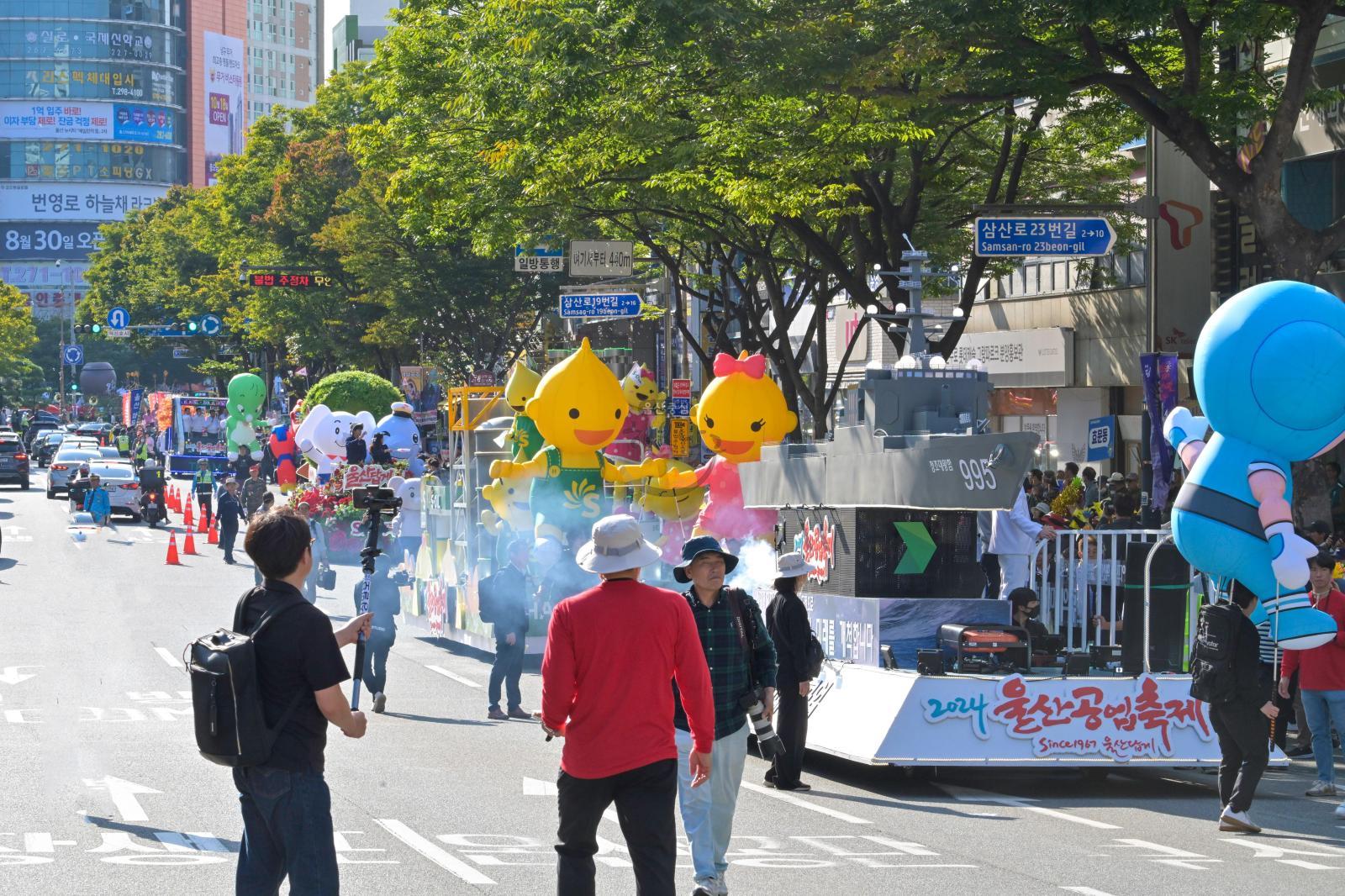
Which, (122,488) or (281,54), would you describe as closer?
(122,488)

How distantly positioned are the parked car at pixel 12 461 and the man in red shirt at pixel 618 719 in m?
59.6

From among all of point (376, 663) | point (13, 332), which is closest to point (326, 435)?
point (376, 663)

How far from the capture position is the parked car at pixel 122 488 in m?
46.0

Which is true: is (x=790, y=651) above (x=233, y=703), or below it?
below

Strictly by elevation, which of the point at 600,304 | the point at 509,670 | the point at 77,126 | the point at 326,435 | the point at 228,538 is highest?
the point at 77,126

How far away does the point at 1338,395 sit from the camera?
38.1 feet

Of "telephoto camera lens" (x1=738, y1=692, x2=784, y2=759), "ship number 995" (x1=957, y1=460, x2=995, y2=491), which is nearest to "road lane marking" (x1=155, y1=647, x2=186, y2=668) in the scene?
"ship number 995" (x1=957, y1=460, x2=995, y2=491)

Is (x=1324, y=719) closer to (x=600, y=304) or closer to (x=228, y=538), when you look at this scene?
(x=600, y=304)

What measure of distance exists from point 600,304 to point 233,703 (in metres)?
24.8

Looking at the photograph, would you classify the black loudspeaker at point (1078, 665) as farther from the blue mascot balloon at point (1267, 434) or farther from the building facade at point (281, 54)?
the building facade at point (281, 54)

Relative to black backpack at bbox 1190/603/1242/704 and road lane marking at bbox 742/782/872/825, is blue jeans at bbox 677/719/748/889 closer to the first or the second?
road lane marking at bbox 742/782/872/825

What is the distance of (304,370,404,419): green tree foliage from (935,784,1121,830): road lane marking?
31.1 meters

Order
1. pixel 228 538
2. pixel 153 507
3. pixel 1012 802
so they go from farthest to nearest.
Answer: pixel 153 507, pixel 228 538, pixel 1012 802

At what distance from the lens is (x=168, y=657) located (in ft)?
67.3
